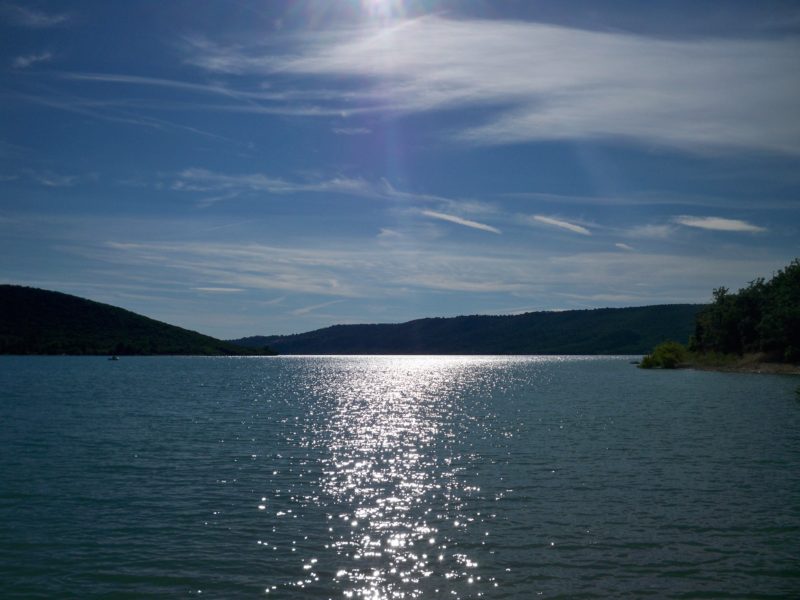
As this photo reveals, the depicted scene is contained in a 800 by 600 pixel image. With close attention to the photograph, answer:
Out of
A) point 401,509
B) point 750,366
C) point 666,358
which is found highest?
point 666,358

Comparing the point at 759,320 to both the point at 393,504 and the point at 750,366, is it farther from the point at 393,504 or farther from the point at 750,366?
the point at 393,504

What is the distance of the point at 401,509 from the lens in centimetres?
2391

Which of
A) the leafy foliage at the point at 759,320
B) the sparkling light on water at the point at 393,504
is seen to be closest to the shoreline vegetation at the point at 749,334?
the leafy foliage at the point at 759,320

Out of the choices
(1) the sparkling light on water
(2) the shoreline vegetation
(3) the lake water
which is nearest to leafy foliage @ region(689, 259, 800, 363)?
(2) the shoreline vegetation

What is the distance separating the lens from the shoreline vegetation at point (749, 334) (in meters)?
115

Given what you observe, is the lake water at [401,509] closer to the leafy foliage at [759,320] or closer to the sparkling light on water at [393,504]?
the sparkling light on water at [393,504]

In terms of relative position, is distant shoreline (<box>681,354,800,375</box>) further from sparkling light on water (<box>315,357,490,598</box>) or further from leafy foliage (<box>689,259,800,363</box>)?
sparkling light on water (<box>315,357,490,598</box>)

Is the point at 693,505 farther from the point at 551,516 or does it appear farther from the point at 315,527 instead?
the point at 315,527

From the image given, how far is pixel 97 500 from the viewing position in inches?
980

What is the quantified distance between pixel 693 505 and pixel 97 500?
2054 cm

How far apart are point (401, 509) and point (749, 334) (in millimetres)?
129005

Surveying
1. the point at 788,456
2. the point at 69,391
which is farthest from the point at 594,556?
the point at 69,391

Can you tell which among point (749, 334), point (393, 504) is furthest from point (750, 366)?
point (393, 504)

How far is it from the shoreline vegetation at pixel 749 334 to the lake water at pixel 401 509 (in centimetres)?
7608
